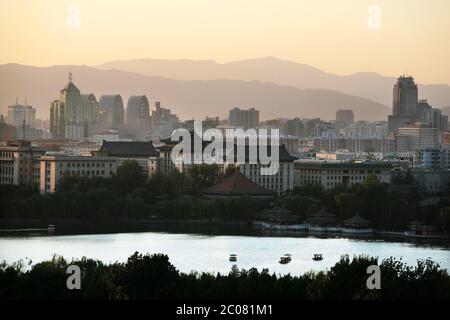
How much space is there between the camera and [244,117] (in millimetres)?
46031

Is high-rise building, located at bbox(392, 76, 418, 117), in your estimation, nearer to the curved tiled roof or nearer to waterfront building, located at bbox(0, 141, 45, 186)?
the curved tiled roof

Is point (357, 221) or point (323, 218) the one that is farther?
point (323, 218)

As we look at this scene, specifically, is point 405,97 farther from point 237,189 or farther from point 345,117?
point 237,189

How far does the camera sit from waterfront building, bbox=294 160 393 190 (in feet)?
88.8

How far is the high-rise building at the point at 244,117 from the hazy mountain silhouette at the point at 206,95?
49cm

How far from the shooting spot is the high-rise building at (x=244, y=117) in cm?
4549

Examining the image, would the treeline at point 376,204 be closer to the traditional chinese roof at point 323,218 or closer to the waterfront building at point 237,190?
the traditional chinese roof at point 323,218

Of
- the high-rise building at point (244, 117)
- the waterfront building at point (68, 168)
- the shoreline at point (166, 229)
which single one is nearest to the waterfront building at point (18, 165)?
the waterfront building at point (68, 168)

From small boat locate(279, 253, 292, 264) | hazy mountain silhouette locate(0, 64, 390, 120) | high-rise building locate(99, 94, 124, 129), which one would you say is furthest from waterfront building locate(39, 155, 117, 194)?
high-rise building locate(99, 94, 124, 129)

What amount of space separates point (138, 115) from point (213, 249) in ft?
114

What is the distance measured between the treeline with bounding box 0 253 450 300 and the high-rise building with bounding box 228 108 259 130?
3479 centimetres

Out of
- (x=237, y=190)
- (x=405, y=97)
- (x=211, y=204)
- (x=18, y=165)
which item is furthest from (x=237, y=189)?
(x=405, y=97)

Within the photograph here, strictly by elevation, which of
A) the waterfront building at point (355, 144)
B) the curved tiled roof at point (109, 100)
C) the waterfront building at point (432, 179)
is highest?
the curved tiled roof at point (109, 100)
